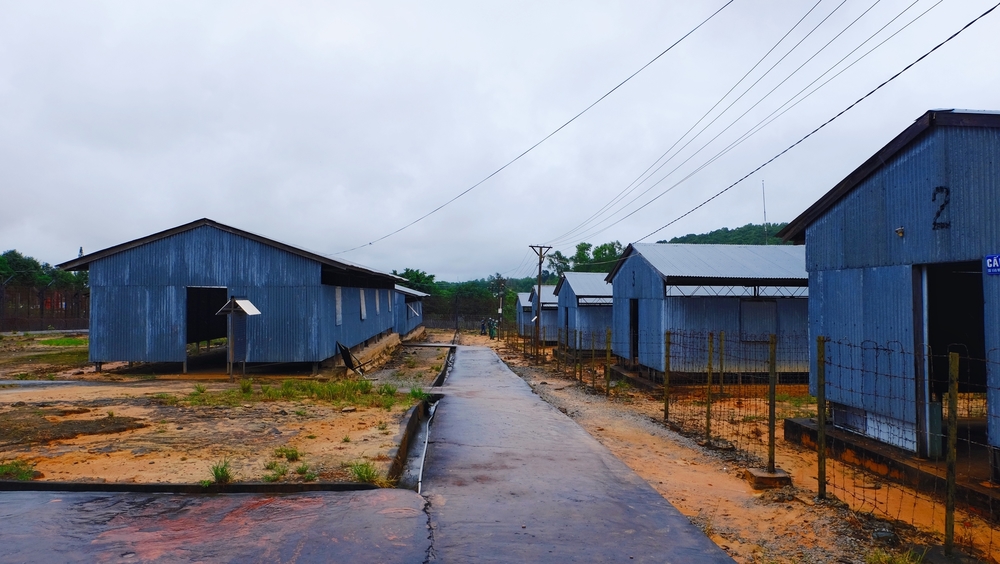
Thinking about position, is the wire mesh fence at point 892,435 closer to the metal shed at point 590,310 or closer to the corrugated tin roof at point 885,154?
the corrugated tin roof at point 885,154

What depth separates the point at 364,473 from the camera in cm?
688

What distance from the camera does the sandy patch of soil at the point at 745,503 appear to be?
560 centimetres

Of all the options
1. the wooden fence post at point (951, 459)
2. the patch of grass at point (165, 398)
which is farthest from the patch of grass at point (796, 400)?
the patch of grass at point (165, 398)

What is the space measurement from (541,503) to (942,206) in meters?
6.47

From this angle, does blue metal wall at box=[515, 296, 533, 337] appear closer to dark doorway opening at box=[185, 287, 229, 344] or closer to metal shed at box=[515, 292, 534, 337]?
metal shed at box=[515, 292, 534, 337]

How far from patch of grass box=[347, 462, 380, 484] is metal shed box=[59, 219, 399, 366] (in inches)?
477

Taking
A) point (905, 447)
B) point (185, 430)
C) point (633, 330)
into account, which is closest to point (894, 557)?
point (905, 447)

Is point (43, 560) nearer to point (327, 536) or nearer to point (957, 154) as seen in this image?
point (327, 536)

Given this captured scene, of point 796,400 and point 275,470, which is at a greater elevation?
point 275,470

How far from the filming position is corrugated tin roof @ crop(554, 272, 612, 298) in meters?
29.8

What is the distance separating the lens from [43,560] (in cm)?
474

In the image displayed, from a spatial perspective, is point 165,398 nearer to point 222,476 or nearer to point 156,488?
point 156,488

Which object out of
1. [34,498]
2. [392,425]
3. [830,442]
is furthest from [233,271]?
[830,442]

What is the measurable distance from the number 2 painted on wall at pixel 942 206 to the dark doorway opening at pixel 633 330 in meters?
13.3
